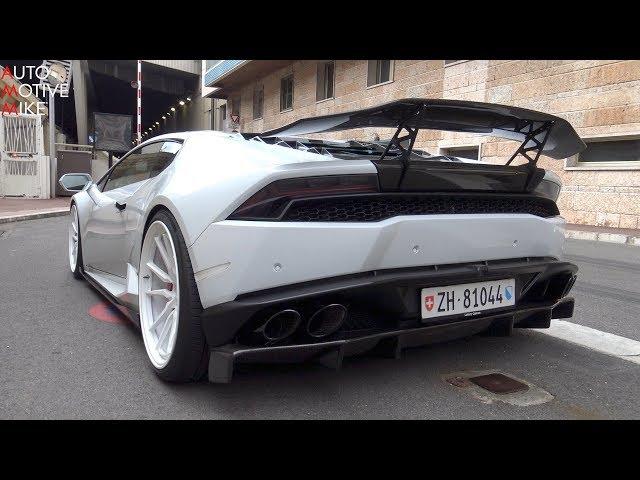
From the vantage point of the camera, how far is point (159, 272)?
2301 mm

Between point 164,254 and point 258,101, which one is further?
point 258,101

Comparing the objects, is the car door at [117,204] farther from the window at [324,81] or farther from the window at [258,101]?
the window at [258,101]

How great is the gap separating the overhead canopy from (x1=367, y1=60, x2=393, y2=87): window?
12534 mm

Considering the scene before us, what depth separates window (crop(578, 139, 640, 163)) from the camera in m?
9.24

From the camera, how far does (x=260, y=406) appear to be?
6.76 feet

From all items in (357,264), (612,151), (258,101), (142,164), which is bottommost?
(357,264)

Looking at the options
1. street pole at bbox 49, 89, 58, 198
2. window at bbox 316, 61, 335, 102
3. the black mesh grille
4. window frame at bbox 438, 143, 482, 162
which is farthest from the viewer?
window at bbox 316, 61, 335, 102

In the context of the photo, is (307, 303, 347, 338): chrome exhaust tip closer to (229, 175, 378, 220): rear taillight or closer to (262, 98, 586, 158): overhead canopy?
(229, 175, 378, 220): rear taillight

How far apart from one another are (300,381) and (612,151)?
9.60 metres

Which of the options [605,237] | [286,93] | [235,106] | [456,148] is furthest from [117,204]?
[235,106]

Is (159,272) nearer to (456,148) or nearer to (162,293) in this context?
(162,293)

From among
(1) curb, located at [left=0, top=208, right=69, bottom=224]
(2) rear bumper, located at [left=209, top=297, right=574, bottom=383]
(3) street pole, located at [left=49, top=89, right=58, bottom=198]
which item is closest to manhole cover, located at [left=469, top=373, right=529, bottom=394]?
(2) rear bumper, located at [left=209, top=297, right=574, bottom=383]
